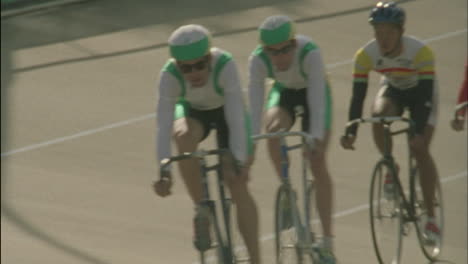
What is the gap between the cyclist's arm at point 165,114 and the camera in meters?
7.07

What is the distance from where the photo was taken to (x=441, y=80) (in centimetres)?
1316

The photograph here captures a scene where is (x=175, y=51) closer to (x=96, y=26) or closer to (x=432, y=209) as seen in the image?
(x=432, y=209)

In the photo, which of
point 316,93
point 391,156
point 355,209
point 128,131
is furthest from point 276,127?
point 128,131

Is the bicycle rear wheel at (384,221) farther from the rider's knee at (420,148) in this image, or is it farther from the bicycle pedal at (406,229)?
the rider's knee at (420,148)

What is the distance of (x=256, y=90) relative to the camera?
7.87 m

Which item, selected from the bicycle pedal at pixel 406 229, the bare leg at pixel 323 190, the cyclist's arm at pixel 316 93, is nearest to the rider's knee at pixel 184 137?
the cyclist's arm at pixel 316 93

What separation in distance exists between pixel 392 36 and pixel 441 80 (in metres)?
5.34

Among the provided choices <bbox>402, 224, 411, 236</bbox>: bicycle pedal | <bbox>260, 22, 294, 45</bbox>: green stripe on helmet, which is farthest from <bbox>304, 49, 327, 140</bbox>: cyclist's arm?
<bbox>402, 224, 411, 236</bbox>: bicycle pedal

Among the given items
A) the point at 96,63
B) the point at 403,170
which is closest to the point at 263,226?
the point at 403,170

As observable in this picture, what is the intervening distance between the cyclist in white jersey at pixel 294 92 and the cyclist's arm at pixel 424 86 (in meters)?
0.58

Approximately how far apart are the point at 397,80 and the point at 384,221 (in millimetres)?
916

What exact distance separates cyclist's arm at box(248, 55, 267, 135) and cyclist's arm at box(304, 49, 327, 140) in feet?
0.92

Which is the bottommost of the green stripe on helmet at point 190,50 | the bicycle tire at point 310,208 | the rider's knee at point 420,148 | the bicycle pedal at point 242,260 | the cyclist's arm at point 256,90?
the bicycle pedal at point 242,260

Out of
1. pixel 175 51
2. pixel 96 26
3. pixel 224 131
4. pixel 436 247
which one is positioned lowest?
pixel 436 247
